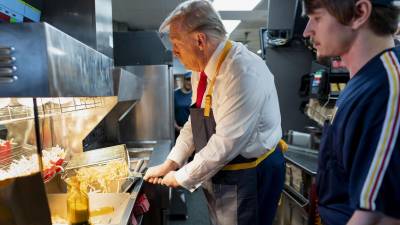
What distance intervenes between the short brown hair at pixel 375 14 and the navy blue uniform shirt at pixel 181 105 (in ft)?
9.51

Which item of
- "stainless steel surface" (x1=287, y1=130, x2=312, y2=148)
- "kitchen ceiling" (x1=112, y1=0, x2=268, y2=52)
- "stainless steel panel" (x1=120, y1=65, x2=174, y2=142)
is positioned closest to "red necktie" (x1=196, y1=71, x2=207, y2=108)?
"stainless steel surface" (x1=287, y1=130, x2=312, y2=148)

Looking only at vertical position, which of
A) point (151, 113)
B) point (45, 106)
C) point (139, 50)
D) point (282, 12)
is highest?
point (282, 12)

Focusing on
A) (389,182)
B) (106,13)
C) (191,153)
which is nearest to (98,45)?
(106,13)

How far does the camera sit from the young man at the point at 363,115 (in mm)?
551

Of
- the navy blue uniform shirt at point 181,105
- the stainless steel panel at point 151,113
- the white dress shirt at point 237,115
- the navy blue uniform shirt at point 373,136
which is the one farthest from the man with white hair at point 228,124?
the navy blue uniform shirt at point 181,105

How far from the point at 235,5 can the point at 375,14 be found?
12.1 ft

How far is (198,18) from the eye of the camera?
1.13m

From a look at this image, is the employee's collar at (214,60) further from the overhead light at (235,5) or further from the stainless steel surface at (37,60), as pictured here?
the overhead light at (235,5)

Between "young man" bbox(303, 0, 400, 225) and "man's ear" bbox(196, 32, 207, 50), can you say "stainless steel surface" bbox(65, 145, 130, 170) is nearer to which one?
"man's ear" bbox(196, 32, 207, 50)

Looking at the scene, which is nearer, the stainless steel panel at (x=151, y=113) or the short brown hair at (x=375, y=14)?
the short brown hair at (x=375, y=14)

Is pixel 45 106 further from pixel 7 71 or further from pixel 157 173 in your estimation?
pixel 7 71

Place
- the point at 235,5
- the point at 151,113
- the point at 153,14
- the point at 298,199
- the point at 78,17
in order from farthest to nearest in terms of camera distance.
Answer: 1. the point at 153,14
2. the point at 235,5
3. the point at 151,113
4. the point at 298,199
5. the point at 78,17

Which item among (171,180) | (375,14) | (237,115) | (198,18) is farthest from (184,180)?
(375,14)

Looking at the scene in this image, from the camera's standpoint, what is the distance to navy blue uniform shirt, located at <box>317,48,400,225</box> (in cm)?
55
